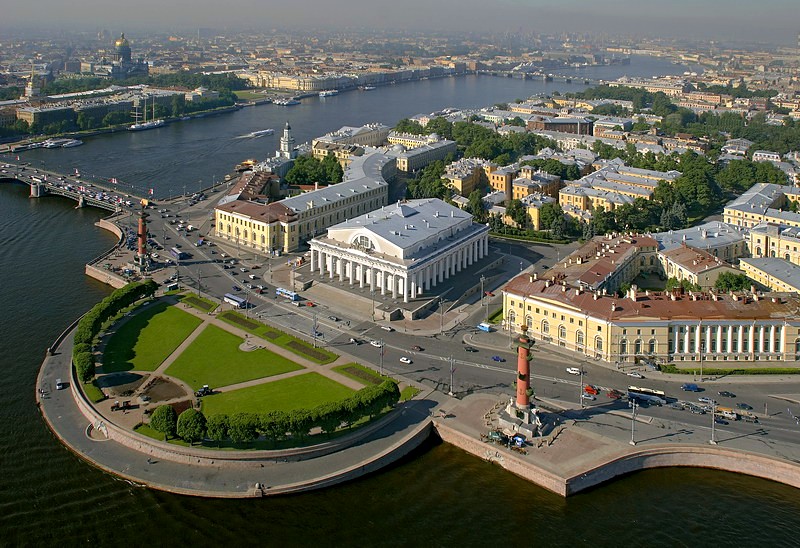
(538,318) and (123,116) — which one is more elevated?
(123,116)

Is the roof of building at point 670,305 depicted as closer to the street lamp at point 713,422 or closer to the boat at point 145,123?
the street lamp at point 713,422

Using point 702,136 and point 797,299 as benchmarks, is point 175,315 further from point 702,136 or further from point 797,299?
point 702,136

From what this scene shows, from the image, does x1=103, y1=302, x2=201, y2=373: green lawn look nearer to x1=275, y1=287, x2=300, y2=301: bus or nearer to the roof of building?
x1=275, y1=287, x2=300, y2=301: bus

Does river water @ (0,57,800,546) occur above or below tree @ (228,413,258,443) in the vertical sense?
below

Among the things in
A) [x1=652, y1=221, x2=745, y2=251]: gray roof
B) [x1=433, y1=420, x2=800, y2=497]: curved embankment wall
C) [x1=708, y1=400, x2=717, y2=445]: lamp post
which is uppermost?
[x1=652, y1=221, x2=745, y2=251]: gray roof

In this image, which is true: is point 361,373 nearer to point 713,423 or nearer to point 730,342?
point 713,423

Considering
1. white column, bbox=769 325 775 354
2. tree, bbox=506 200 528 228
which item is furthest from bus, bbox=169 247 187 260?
white column, bbox=769 325 775 354

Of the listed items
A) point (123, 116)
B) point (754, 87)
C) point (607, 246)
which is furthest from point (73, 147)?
point (754, 87)
